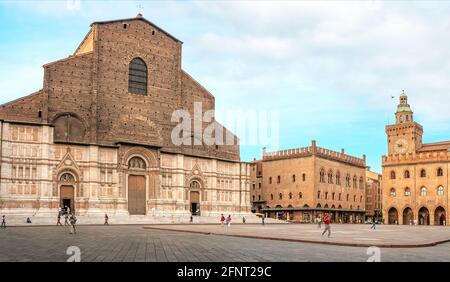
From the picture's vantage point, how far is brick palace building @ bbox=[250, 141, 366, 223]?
7038 cm

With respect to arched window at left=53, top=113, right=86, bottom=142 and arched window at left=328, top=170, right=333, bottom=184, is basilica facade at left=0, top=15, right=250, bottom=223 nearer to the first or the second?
arched window at left=53, top=113, right=86, bottom=142

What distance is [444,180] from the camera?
70.6m

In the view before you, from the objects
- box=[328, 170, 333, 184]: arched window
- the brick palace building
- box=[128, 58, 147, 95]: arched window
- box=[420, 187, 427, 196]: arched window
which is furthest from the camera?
box=[328, 170, 333, 184]: arched window

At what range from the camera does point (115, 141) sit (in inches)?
1997

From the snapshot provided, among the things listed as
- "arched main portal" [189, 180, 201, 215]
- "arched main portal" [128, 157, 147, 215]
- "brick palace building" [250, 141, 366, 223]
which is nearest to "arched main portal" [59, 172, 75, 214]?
"arched main portal" [128, 157, 147, 215]

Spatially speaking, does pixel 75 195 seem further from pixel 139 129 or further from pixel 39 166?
pixel 139 129

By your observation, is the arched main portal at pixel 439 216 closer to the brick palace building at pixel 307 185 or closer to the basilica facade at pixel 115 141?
the brick palace building at pixel 307 185

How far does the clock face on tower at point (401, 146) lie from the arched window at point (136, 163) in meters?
52.9

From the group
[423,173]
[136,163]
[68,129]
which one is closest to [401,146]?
[423,173]

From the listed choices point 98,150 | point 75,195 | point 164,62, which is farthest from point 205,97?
point 75,195

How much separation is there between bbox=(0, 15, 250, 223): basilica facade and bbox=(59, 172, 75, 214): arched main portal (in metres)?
0.09

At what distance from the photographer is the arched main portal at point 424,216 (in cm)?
7262

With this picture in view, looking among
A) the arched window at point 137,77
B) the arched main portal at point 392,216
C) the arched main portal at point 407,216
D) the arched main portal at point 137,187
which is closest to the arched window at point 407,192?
the arched main portal at point 407,216

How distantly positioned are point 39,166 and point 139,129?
11503 millimetres
